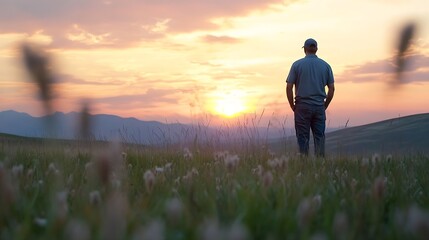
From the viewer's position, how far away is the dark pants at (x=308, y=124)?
12.1 m

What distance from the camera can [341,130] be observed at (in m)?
12.2

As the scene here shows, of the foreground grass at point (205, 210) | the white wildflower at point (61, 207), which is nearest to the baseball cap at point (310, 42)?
the foreground grass at point (205, 210)

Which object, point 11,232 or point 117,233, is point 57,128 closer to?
point 11,232

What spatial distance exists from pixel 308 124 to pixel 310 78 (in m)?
1.01

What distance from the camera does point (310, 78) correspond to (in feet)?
39.3

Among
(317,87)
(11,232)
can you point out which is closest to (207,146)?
(317,87)

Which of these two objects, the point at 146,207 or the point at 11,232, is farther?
the point at 146,207

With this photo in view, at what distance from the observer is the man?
39.3ft

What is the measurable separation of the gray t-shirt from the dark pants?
0.47ft

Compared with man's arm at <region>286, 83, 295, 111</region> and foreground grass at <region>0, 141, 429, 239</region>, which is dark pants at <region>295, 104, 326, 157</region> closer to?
man's arm at <region>286, 83, 295, 111</region>

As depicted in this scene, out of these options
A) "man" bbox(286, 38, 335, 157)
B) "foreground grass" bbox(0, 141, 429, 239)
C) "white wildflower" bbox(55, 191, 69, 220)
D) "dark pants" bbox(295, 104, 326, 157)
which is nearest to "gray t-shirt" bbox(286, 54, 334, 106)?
"man" bbox(286, 38, 335, 157)

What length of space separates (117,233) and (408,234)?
4.55 feet

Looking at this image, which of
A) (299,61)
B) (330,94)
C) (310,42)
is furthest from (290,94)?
(310,42)

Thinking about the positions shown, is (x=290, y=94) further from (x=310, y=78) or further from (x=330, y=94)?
(x=330, y=94)
